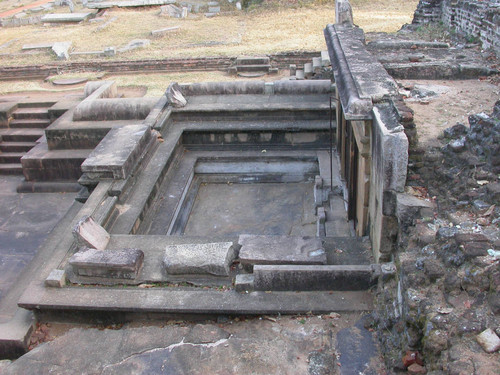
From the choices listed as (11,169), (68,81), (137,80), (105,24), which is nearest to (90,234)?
(11,169)

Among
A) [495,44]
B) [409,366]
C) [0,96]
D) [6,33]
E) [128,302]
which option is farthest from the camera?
[6,33]

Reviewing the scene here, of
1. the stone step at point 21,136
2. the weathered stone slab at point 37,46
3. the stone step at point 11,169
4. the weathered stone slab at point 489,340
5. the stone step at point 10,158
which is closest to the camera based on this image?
the weathered stone slab at point 489,340

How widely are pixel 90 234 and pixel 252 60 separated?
10.6m

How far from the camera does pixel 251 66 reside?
14.6 meters

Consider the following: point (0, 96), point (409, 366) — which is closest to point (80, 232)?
point (409, 366)

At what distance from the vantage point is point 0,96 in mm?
13492

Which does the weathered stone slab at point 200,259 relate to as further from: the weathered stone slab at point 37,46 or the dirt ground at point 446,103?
the weathered stone slab at point 37,46

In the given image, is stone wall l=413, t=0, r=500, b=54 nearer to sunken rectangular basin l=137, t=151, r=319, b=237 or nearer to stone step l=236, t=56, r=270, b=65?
sunken rectangular basin l=137, t=151, r=319, b=237

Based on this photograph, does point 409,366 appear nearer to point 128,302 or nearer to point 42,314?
point 128,302

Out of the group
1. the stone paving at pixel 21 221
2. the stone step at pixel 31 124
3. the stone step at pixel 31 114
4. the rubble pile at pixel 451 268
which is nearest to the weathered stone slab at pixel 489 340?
the rubble pile at pixel 451 268

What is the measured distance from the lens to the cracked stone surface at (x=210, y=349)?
3.86 meters

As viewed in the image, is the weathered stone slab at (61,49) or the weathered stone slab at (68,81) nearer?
the weathered stone slab at (68,81)

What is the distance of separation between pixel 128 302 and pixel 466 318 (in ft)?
9.87

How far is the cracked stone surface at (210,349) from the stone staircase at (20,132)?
22.5 ft
